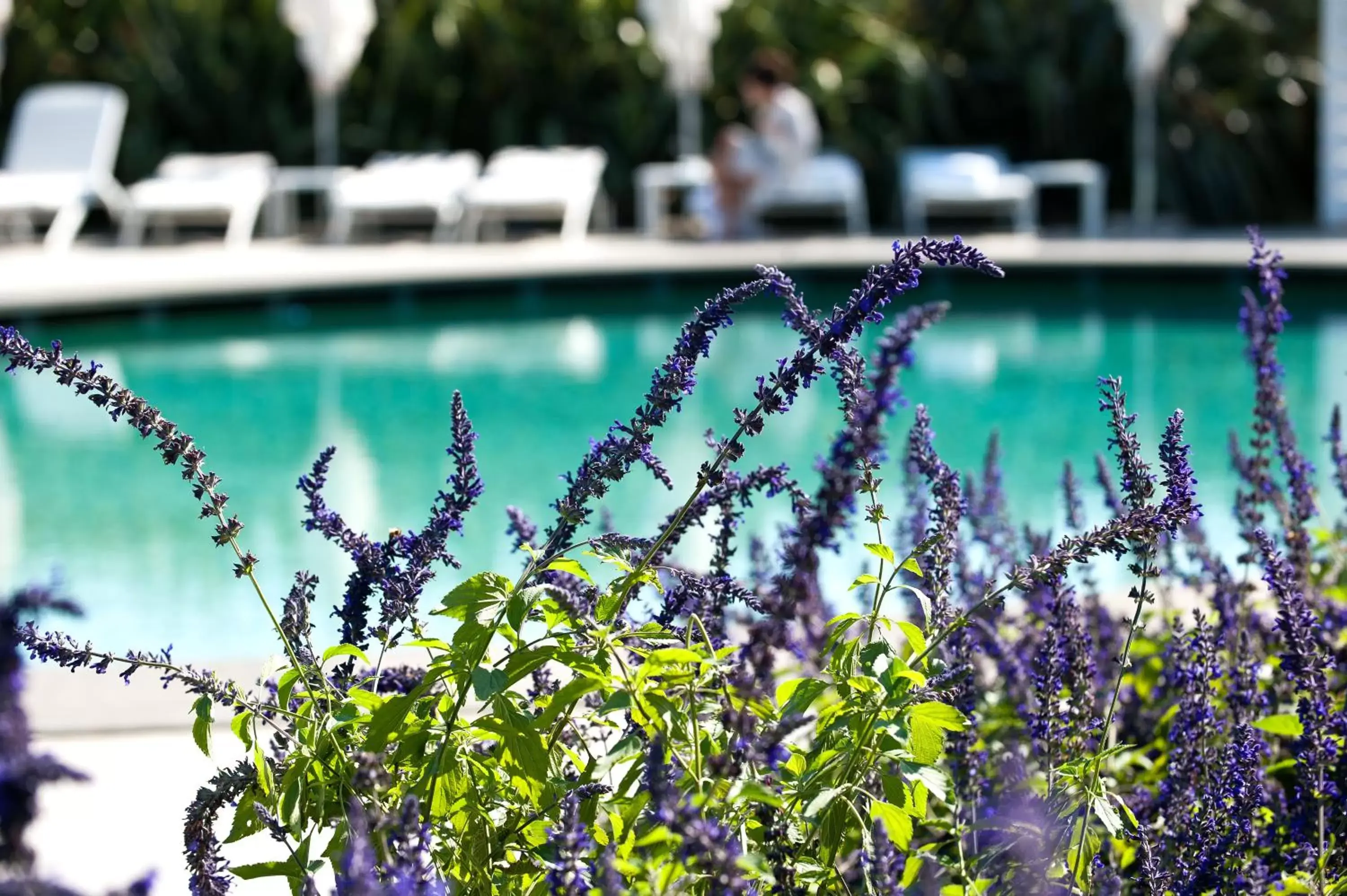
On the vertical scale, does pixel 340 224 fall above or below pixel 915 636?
above

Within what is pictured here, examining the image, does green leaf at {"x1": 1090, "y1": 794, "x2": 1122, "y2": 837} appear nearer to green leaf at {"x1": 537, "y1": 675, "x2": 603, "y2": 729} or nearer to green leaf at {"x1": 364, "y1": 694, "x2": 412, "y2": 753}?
green leaf at {"x1": 537, "y1": 675, "x2": 603, "y2": 729}

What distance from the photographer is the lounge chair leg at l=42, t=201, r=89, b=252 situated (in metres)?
13.5

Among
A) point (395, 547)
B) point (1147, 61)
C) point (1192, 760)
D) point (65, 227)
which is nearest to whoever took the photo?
point (395, 547)

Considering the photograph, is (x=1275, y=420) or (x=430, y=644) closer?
(x=430, y=644)

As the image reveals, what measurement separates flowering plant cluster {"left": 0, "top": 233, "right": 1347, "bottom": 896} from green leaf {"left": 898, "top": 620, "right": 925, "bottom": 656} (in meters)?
0.01

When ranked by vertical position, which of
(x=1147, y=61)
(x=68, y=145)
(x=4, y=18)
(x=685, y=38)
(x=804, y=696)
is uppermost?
(x=4, y=18)

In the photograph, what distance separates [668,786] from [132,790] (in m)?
2.37

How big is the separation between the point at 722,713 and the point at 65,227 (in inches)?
505

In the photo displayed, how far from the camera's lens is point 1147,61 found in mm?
14641

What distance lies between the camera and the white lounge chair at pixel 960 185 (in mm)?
14383

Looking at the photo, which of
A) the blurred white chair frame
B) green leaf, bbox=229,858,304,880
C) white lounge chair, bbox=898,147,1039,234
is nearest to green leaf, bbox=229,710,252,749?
green leaf, bbox=229,858,304,880

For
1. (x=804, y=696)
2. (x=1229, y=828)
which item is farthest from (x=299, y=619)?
(x=1229, y=828)

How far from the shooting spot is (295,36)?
16.5 metres

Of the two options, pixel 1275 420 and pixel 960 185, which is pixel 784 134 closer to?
pixel 960 185
